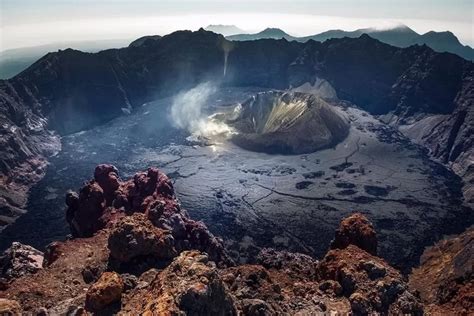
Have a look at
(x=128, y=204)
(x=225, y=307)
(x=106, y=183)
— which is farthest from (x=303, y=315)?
(x=106, y=183)

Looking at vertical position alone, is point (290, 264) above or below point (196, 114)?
above

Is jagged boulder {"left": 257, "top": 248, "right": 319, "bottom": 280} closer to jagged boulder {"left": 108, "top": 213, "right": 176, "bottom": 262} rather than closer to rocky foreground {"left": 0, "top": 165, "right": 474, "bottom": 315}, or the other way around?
rocky foreground {"left": 0, "top": 165, "right": 474, "bottom": 315}

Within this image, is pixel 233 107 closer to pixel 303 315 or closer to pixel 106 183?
pixel 106 183

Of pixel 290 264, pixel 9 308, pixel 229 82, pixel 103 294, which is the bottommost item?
pixel 229 82

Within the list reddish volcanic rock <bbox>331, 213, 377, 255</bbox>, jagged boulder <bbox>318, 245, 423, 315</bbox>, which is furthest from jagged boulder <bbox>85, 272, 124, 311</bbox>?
reddish volcanic rock <bbox>331, 213, 377, 255</bbox>

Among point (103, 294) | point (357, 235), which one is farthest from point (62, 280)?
point (357, 235)

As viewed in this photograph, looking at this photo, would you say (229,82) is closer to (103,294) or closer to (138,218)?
(138,218)
